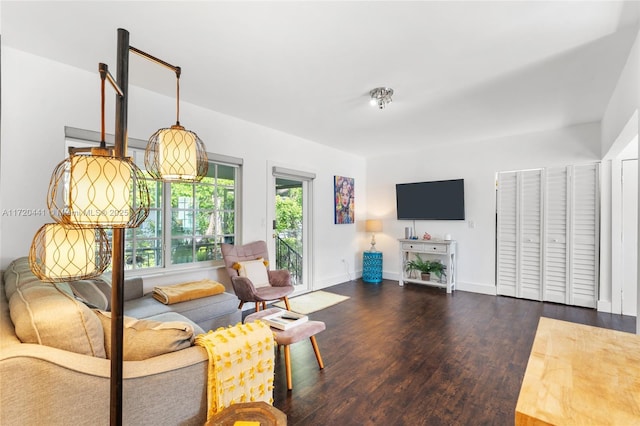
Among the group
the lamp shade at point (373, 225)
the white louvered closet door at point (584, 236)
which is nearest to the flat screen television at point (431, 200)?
the lamp shade at point (373, 225)

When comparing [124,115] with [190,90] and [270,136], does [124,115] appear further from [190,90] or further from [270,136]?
[270,136]

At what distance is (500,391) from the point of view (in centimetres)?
216

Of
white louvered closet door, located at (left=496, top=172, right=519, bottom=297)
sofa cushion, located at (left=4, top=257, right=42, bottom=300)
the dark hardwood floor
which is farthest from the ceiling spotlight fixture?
sofa cushion, located at (left=4, top=257, right=42, bottom=300)

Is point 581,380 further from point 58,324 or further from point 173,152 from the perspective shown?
point 173,152

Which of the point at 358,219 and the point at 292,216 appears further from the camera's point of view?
the point at 358,219

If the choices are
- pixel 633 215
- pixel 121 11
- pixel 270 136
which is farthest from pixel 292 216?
pixel 633 215

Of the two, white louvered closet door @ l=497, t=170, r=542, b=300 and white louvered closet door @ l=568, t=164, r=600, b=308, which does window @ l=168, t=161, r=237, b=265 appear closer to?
white louvered closet door @ l=497, t=170, r=542, b=300

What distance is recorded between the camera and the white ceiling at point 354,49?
1851mm

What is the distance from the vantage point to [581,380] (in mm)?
785

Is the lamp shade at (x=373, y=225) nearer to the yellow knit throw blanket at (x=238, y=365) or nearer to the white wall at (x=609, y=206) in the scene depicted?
the white wall at (x=609, y=206)

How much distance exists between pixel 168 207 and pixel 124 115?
244 cm

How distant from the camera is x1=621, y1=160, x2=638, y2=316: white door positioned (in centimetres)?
369

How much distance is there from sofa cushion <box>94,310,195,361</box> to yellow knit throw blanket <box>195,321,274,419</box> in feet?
0.36

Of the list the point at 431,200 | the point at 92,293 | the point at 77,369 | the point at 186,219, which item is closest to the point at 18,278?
the point at 92,293
